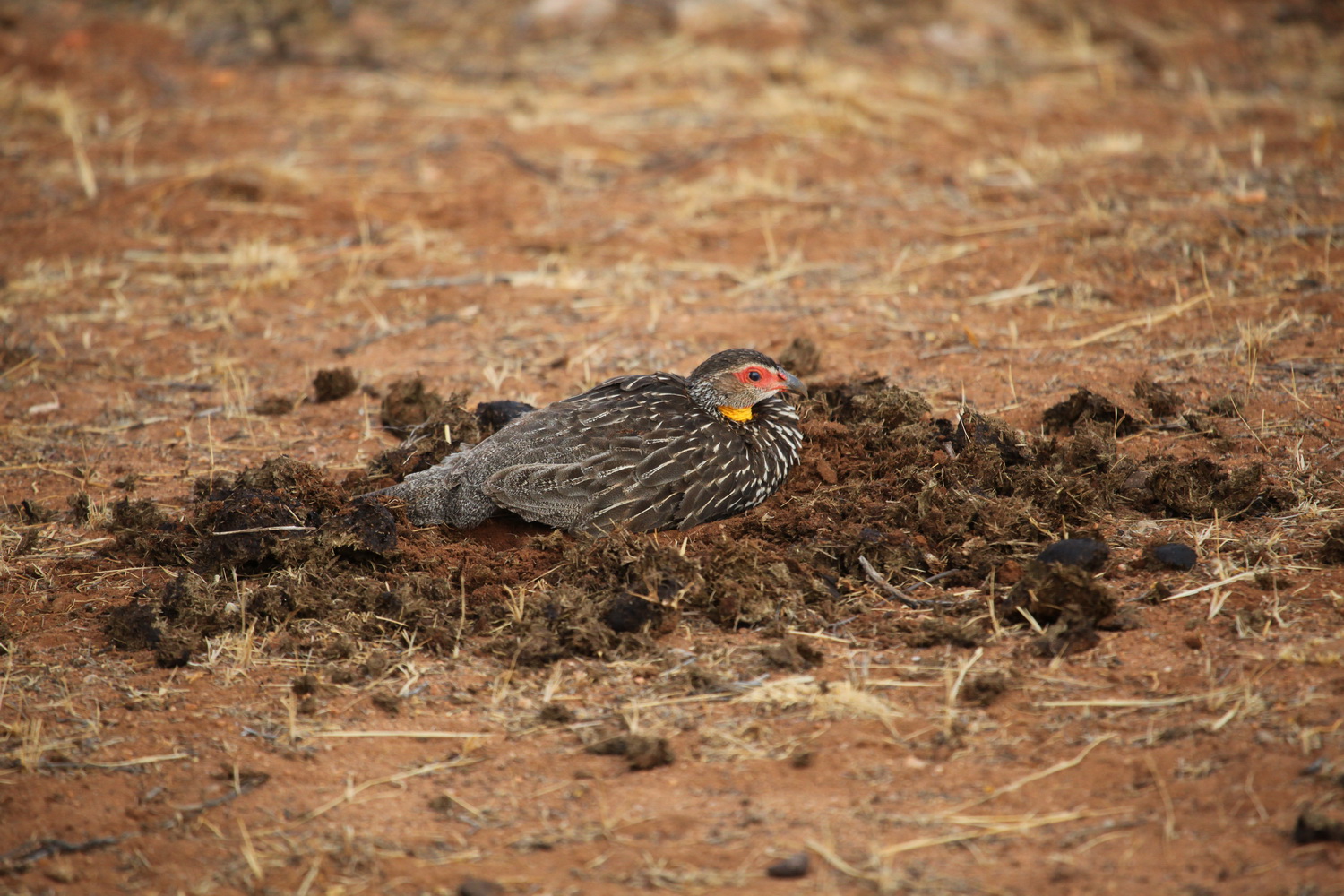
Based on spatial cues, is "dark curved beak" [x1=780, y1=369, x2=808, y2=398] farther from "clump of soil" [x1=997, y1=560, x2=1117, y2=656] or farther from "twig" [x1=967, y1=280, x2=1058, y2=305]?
"twig" [x1=967, y1=280, x2=1058, y2=305]

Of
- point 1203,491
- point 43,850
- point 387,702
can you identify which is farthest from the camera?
point 1203,491

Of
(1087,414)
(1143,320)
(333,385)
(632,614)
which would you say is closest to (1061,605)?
(632,614)

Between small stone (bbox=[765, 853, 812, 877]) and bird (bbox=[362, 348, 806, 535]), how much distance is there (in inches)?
90.6

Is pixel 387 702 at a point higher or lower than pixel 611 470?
lower

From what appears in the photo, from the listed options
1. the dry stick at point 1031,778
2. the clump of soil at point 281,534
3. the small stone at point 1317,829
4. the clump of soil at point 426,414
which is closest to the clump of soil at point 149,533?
the clump of soil at point 281,534

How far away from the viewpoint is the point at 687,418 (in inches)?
235

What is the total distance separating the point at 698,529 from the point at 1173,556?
7.00ft

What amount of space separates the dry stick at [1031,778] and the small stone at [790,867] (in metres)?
0.51

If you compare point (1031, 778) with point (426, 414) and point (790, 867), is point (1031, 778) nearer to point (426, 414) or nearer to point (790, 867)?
point (790, 867)

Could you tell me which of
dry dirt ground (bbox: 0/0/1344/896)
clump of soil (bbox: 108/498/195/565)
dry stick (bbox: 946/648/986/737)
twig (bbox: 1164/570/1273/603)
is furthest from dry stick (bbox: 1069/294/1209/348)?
clump of soil (bbox: 108/498/195/565)

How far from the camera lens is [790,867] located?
3471mm

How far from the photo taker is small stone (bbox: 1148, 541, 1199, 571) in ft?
16.1

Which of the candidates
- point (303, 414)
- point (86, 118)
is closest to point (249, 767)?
point (303, 414)

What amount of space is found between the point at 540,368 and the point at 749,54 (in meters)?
8.97
